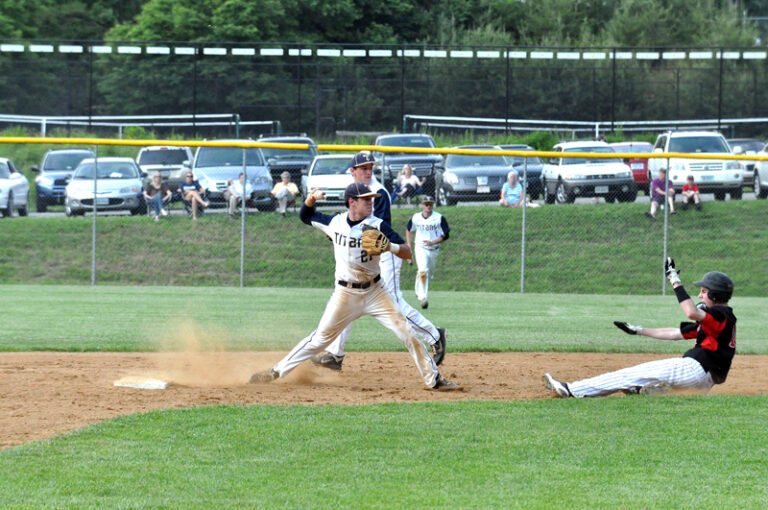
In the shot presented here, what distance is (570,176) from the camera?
21953mm

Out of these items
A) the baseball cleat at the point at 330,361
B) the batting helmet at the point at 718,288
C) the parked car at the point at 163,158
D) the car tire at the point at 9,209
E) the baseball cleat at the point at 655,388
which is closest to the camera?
the batting helmet at the point at 718,288

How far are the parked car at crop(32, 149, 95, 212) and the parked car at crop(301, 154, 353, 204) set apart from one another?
20.0 feet

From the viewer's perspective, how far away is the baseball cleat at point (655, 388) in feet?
26.4

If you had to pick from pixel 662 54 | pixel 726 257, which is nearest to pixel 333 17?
pixel 662 54

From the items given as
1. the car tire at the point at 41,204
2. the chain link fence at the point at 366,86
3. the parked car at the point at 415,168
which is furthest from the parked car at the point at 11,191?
the chain link fence at the point at 366,86

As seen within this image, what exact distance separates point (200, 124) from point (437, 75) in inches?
363

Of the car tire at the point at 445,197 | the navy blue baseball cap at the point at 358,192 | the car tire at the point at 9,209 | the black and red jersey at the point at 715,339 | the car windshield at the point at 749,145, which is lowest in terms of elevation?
the black and red jersey at the point at 715,339

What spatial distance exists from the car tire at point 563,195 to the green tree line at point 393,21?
2558cm

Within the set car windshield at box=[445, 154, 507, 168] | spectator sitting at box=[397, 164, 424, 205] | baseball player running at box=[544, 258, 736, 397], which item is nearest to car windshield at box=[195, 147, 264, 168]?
spectator sitting at box=[397, 164, 424, 205]

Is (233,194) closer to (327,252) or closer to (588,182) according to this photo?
(327,252)

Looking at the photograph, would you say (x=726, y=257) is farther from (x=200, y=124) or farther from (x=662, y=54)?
(x=200, y=124)

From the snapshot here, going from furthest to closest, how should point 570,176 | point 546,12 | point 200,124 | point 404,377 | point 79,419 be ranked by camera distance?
point 546,12, point 200,124, point 570,176, point 404,377, point 79,419

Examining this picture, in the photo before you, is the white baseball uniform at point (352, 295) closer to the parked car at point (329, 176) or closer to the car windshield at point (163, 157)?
the parked car at point (329, 176)

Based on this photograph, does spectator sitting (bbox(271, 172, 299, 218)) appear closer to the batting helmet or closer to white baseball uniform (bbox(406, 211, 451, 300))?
white baseball uniform (bbox(406, 211, 451, 300))
